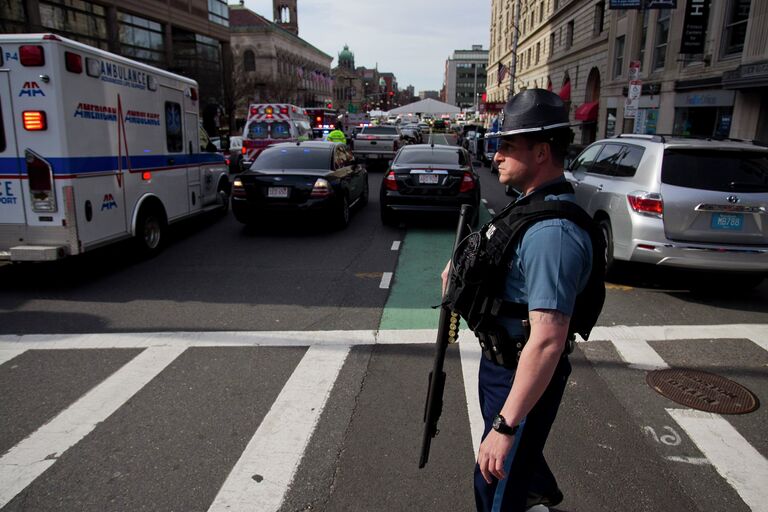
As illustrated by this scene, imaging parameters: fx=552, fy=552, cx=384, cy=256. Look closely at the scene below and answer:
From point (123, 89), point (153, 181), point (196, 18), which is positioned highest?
point (196, 18)

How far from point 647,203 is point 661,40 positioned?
1952 centimetres

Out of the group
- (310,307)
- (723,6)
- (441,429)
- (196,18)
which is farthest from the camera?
(196,18)

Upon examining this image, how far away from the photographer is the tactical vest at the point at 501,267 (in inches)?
73.1

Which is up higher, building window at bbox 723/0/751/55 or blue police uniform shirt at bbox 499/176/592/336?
building window at bbox 723/0/751/55

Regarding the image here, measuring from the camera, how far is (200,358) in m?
4.82

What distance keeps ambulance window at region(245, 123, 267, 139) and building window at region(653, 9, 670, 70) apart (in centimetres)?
1569

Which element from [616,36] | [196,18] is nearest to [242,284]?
[616,36]

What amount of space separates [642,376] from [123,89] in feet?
23.3

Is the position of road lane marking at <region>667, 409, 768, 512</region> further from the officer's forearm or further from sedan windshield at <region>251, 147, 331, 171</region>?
sedan windshield at <region>251, 147, 331, 171</region>

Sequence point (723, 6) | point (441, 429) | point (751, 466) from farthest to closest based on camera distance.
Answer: point (723, 6), point (441, 429), point (751, 466)

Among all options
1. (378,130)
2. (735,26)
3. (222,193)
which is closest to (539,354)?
(222,193)

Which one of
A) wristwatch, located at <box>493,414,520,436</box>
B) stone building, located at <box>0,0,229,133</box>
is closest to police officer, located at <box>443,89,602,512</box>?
wristwatch, located at <box>493,414,520,436</box>

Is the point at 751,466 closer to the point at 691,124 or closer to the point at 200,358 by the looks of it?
the point at 200,358

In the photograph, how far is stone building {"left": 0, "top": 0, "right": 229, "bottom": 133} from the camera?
24375 millimetres
